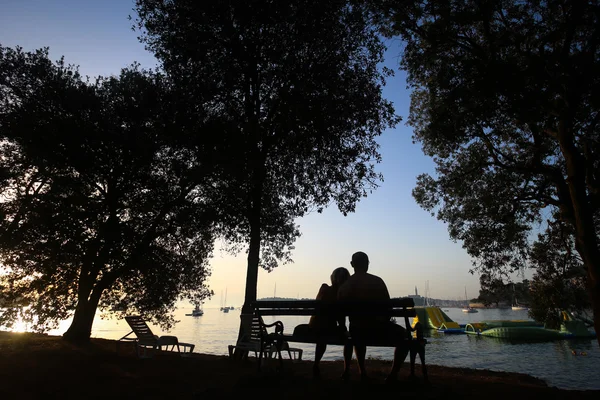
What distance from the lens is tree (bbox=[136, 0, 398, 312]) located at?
11.9m

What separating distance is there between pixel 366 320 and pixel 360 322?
12 centimetres

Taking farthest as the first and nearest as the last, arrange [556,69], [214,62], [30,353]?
[214,62], [556,69], [30,353]

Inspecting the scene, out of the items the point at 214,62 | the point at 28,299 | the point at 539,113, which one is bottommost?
the point at 28,299

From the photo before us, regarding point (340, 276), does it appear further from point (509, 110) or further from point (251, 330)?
point (509, 110)

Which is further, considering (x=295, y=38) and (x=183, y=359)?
(x=295, y=38)

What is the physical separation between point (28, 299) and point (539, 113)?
1891 cm

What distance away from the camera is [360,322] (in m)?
6.10

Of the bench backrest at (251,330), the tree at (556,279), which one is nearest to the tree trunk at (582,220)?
the tree at (556,279)

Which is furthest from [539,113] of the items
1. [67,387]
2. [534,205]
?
[67,387]

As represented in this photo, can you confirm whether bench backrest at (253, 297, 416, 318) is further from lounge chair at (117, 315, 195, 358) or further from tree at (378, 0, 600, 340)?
tree at (378, 0, 600, 340)

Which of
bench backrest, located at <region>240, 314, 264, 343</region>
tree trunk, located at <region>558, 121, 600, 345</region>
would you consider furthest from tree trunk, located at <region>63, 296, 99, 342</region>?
tree trunk, located at <region>558, 121, 600, 345</region>

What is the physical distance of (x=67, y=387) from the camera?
20.8 ft

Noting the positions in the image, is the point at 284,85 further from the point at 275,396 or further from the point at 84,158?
the point at 275,396

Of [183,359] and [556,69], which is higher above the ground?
[556,69]
